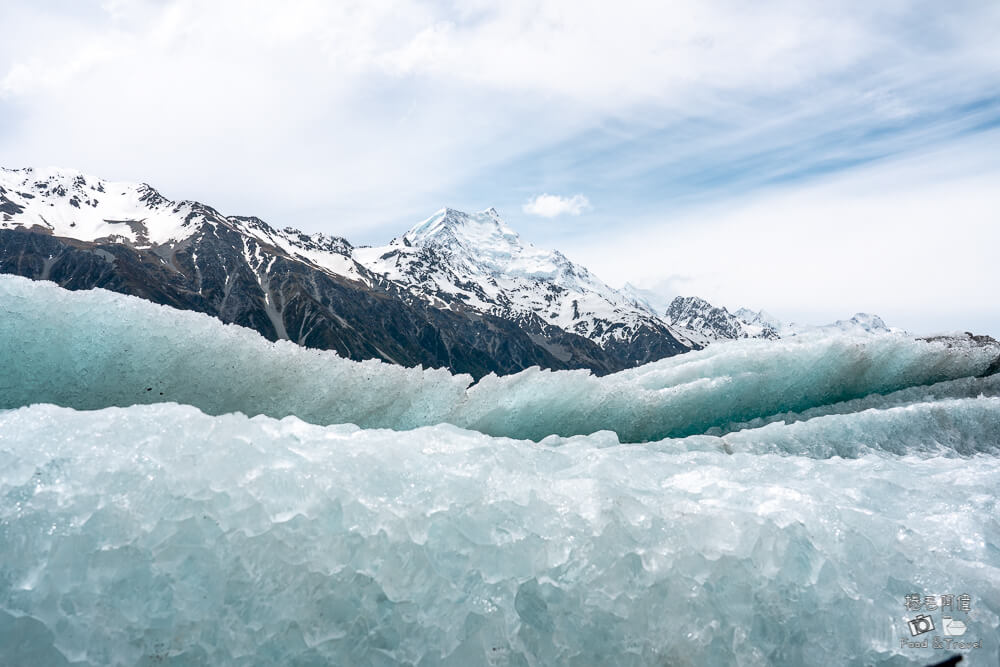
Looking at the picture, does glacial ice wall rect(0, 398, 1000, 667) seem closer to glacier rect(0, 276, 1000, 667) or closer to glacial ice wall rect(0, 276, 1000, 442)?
glacier rect(0, 276, 1000, 667)

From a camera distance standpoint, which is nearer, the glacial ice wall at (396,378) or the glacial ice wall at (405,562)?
the glacial ice wall at (405,562)

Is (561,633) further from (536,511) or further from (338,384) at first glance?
(338,384)

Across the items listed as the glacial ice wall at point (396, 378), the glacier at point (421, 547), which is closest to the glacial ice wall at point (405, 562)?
the glacier at point (421, 547)

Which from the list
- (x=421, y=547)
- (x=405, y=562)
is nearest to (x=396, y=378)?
(x=421, y=547)

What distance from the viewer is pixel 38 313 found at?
841cm

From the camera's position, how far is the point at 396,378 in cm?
1113

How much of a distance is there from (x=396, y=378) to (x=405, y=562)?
5932 millimetres

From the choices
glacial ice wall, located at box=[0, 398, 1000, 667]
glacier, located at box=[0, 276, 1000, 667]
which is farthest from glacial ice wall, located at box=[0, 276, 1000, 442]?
glacial ice wall, located at box=[0, 398, 1000, 667]

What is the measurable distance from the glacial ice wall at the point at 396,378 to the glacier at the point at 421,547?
10 cm

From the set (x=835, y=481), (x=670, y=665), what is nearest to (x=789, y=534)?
(x=670, y=665)

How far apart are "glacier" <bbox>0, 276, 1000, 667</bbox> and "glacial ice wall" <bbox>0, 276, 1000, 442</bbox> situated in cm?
10

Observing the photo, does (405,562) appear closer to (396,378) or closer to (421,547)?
(421,547)

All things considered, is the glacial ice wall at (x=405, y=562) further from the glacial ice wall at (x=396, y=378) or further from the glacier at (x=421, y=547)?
the glacial ice wall at (x=396, y=378)

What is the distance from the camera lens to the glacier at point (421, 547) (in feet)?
16.1
